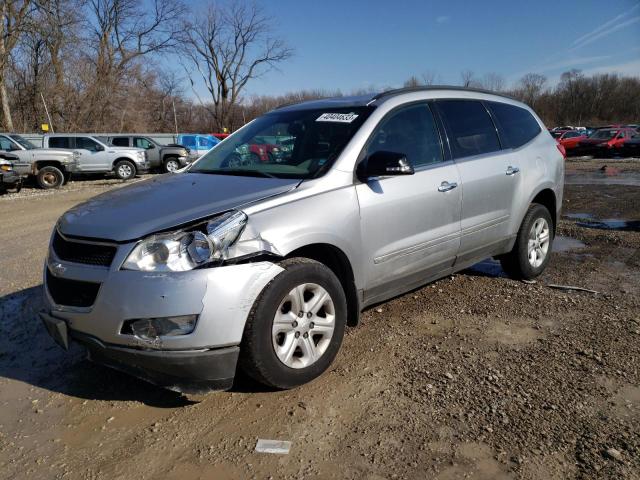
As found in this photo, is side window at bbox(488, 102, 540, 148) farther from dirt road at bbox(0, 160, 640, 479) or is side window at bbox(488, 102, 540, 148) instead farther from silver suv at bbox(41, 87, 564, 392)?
dirt road at bbox(0, 160, 640, 479)

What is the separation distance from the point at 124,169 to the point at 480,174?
58.4ft

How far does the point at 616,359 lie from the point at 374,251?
1.72 m

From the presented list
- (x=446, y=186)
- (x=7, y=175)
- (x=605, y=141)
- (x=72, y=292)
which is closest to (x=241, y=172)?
(x=72, y=292)

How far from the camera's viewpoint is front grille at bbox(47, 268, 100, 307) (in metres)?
2.66

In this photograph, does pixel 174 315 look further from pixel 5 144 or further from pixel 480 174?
pixel 5 144

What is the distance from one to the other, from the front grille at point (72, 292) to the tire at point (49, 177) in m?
15.1

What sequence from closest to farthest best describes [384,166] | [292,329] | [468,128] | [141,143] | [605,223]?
[292,329] → [384,166] → [468,128] → [605,223] → [141,143]

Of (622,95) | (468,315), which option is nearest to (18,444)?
(468,315)

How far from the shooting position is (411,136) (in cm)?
378

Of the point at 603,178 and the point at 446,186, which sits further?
the point at 603,178

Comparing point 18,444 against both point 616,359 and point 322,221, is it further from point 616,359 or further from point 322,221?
point 616,359

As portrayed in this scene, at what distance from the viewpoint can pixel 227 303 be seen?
2.54m

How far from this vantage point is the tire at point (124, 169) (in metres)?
19.3

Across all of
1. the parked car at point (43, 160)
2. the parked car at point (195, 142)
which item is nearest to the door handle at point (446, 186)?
the parked car at point (43, 160)
